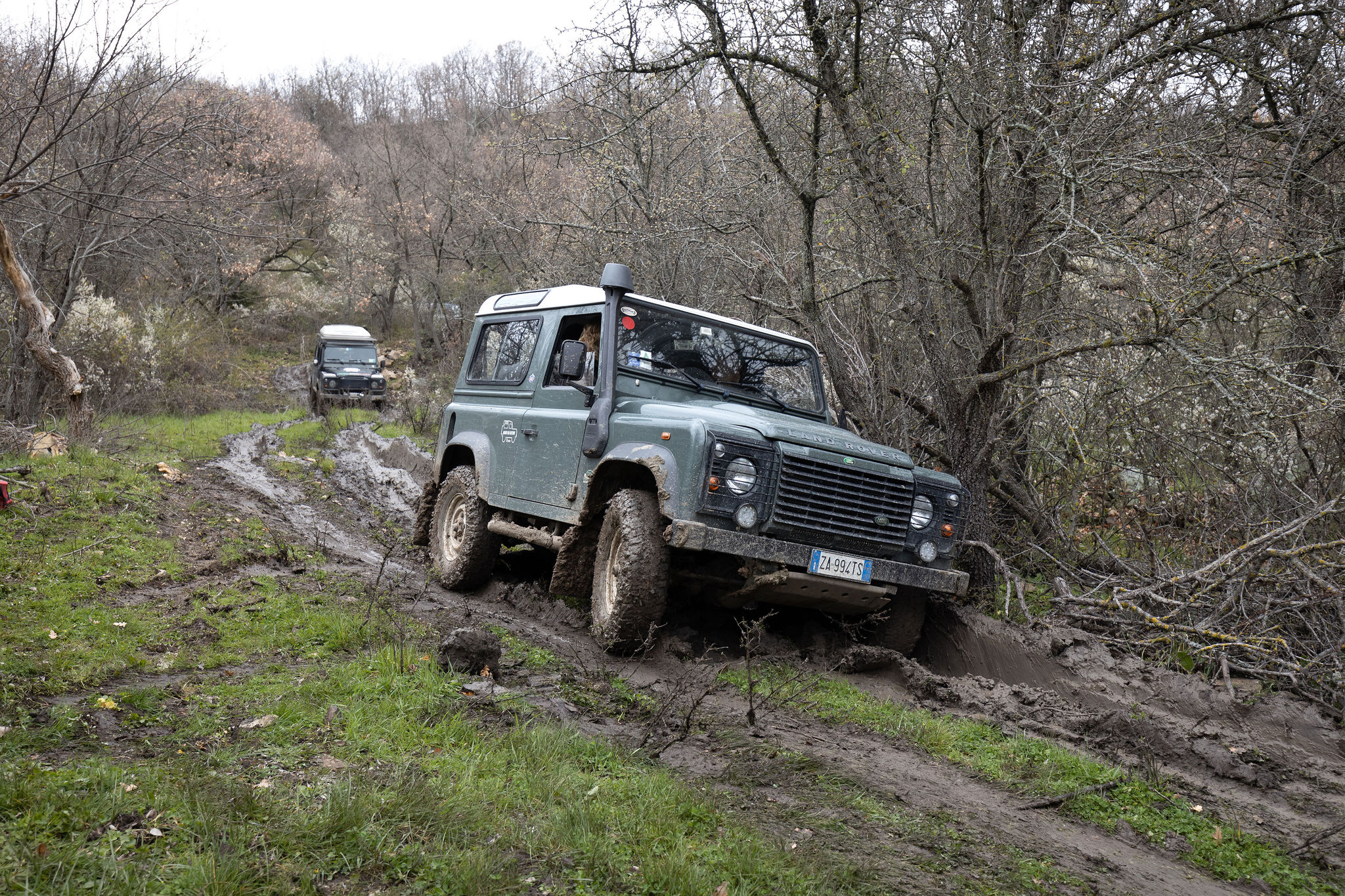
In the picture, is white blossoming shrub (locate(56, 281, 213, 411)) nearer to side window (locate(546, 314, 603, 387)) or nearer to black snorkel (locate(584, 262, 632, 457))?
side window (locate(546, 314, 603, 387))

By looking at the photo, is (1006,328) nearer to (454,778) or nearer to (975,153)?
(975,153)

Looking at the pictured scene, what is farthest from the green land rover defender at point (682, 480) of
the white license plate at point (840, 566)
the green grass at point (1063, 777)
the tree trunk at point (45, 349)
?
the tree trunk at point (45, 349)

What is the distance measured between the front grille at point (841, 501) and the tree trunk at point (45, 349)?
35.9ft

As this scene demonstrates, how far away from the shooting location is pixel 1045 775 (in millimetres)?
4152

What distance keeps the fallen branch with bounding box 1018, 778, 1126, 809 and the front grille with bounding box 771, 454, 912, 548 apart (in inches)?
74.9

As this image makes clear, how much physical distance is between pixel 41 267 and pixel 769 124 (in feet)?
37.7

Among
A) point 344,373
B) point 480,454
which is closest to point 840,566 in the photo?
point 480,454

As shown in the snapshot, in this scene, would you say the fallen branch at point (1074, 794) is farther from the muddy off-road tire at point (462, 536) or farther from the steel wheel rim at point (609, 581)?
the muddy off-road tire at point (462, 536)

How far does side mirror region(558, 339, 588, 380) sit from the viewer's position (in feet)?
20.3

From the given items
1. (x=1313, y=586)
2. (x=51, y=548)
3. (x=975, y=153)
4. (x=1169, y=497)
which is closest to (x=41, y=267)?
(x=51, y=548)

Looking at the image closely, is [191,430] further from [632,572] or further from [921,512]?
[921,512]

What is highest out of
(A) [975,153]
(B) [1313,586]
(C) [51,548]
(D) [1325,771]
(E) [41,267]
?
(A) [975,153]

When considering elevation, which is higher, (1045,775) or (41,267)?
(41,267)

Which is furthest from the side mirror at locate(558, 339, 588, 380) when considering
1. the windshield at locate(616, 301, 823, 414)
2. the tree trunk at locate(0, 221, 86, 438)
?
the tree trunk at locate(0, 221, 86, 438)
